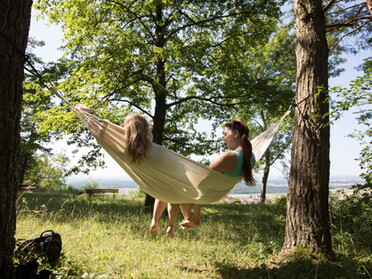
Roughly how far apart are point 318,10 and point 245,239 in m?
3.02

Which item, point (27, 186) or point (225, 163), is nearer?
point (225, 163)

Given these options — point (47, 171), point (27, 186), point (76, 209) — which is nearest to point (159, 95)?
point (76, 209)

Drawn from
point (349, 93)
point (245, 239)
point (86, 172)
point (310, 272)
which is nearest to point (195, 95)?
point (86, 172)

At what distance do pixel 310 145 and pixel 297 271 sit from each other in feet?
3.96

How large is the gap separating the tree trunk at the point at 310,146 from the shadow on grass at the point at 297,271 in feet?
0.87

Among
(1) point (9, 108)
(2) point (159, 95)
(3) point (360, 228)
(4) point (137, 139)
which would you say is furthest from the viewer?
(2) point (159, 95)

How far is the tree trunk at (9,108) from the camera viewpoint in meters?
1.76

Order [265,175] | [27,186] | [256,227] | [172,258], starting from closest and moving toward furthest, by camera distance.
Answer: [172,258], [256,227], [27,186], [265,175]

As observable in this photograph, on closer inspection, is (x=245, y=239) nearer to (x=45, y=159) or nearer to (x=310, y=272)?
(x=310, y=272)

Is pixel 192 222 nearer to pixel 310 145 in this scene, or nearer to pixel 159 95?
pixel 310 145

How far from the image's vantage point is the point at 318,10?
316cm

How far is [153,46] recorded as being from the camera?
21.2 ft

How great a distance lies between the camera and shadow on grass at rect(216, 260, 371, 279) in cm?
244

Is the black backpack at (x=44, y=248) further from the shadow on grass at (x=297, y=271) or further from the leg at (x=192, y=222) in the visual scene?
the shadow on grass at (x=297, y=271)
